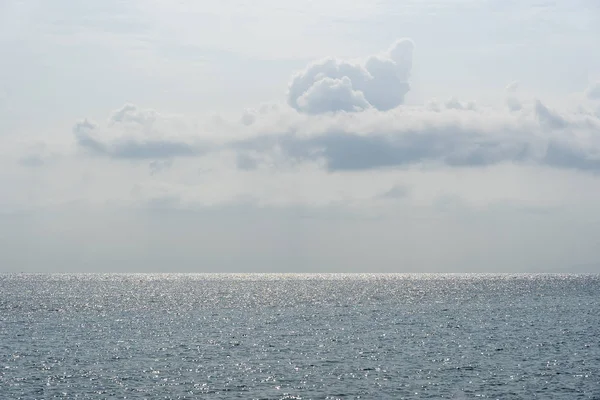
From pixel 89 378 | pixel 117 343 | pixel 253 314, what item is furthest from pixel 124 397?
pixel 253 314

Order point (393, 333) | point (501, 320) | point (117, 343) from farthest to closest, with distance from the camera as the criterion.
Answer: point (501, 320)
point (393, 333)
point (117, 343)

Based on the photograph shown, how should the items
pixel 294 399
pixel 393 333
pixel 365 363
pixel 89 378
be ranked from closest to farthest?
pixel 294 399
pixel 89 378
pixel 365 363
pixel 393 333

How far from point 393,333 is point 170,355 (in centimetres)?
4122

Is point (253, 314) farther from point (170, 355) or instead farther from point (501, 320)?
point (170, 355)

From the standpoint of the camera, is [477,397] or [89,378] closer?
[477,397]

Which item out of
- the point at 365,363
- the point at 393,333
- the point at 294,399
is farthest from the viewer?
the point at 393,333

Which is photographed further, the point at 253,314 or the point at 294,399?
the point at 253,314

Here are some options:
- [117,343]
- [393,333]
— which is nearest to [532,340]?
[393,333]

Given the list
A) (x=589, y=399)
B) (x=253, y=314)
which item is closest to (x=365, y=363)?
(x=589, y=399)

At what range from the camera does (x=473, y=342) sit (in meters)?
108

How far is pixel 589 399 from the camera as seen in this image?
2638 inches

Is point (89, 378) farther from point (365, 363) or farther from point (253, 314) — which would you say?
point (253, 314)

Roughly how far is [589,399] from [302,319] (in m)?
83.7

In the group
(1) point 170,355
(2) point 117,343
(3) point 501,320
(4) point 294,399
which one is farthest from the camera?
(3) point 501,320
